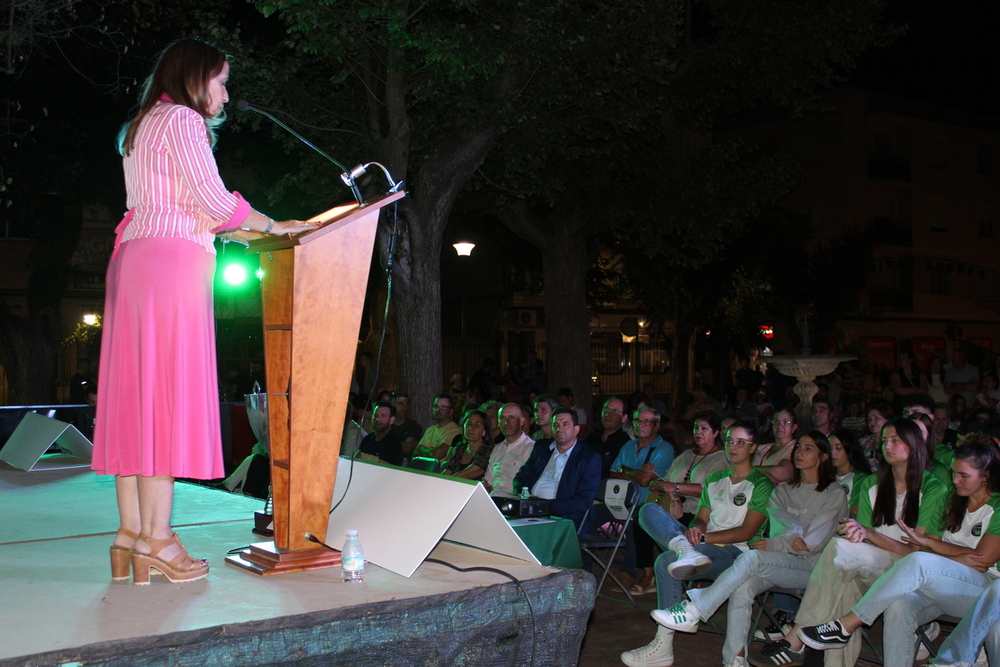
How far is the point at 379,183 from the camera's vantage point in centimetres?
1002

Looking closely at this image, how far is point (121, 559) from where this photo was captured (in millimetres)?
3082

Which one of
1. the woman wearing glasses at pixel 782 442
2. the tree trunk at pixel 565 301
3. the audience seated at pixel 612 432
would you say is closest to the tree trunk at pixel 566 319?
the tree trunk at pixel 565 301

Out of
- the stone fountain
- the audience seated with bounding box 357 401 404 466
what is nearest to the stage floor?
the audience seated with bounding box 357 401 404 466

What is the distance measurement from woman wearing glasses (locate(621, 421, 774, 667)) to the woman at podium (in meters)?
2.89

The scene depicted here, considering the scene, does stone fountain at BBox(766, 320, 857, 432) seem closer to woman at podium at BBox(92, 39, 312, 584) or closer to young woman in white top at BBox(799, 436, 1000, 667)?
young woman in white top at BBox(799, 436, 1000, 667)

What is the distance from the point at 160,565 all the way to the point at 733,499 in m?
3.61

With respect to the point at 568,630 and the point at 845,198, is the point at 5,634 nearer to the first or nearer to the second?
the point at 568,630

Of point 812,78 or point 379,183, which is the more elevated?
point 812,78

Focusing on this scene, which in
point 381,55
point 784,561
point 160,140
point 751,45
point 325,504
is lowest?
point 784,561

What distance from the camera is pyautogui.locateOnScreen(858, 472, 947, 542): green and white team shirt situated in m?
4.80

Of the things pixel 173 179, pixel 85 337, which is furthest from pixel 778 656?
pixel 85 337

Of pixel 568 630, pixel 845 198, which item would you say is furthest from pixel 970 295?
pixel 568 630

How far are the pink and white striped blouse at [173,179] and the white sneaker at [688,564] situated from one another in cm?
325

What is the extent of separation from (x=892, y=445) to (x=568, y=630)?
2.47 m
